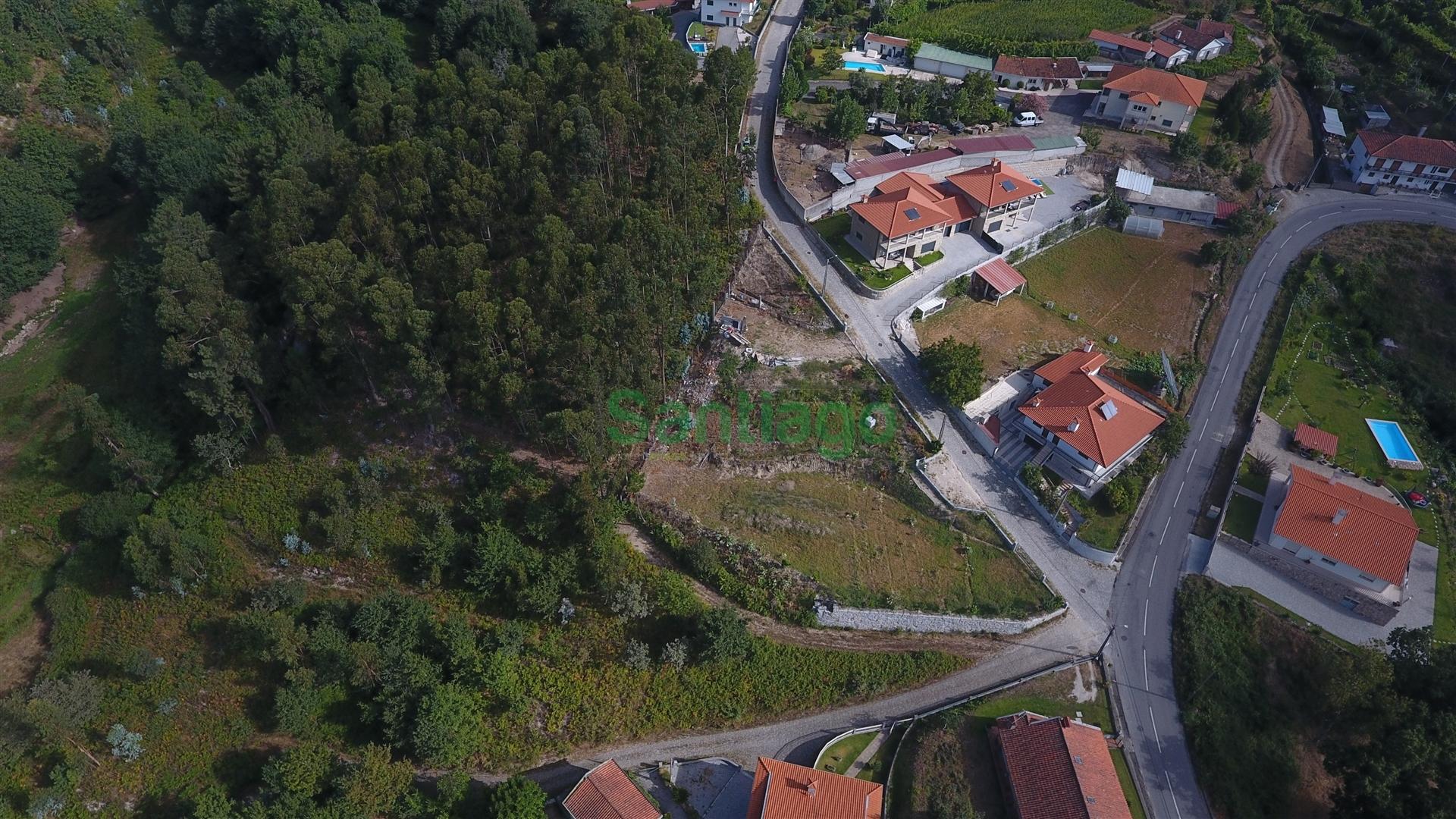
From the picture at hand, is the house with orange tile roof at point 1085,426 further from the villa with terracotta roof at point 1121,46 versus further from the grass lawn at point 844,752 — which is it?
the villa with terracotta roof at point 1121,46

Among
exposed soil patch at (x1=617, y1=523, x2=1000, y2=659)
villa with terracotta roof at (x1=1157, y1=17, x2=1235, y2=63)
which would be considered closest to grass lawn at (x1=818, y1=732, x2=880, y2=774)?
exposed soil patch at (x1=617, y1=523, x2=1000, y2=659)

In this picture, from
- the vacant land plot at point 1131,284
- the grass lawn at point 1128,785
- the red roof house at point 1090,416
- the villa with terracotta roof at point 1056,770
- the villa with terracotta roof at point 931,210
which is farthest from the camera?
the vacant land plot at point 1131,284

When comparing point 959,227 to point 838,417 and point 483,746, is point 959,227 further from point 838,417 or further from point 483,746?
point 483,746

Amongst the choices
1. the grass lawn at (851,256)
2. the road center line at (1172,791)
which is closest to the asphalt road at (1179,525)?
the road center line at (1172,791)

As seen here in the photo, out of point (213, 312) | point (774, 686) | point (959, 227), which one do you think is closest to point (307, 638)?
point (213, 312)

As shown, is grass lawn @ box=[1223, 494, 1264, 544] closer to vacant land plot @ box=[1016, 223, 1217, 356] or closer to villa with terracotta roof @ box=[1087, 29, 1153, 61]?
vacant land plot @ box=[1016, 223, 1217, 356]

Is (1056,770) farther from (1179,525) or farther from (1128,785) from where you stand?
(1179,525)

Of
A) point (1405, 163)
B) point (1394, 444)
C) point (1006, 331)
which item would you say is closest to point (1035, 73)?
point (1405, 163)
